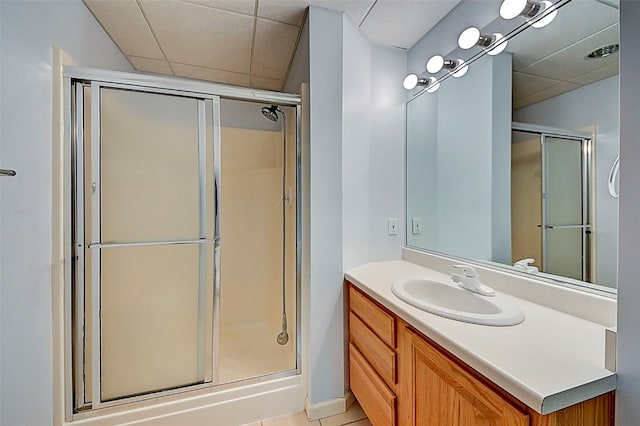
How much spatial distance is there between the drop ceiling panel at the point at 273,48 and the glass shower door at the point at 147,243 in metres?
0.64

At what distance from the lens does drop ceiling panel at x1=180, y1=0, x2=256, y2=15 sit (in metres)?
1.41

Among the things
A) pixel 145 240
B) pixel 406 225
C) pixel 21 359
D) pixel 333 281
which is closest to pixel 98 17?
pixel 145 240

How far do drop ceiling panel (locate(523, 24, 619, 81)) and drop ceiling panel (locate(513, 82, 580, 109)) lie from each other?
0.03 meters

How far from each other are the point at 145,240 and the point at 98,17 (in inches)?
52.7

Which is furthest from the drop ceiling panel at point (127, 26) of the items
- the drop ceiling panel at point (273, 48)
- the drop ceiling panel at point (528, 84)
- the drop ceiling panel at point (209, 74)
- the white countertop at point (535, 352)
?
the white countertop at point (535, 352)

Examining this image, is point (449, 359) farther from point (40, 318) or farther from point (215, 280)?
point (40, 318)

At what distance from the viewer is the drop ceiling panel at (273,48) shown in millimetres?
1629

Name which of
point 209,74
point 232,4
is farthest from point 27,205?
point 209,74

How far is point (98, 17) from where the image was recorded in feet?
5.00

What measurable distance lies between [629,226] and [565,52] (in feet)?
2.71

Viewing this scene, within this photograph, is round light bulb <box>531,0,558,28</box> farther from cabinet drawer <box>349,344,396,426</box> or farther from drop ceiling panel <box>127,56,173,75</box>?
drop ceiling panel <box>127,56,173,75</box>

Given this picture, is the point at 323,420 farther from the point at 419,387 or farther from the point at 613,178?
the point at 613,178

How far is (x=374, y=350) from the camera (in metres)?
1.24

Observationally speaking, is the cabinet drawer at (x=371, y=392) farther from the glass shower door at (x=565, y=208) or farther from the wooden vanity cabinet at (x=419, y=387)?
the glass shower door at (x=565, y=208)
